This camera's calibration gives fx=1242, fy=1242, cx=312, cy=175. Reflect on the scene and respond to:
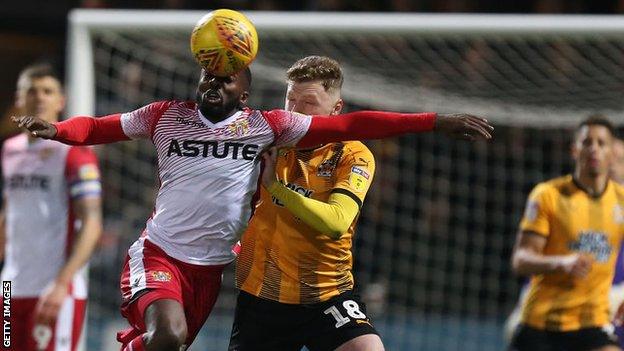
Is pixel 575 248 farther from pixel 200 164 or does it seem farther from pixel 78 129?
pixel 78 129

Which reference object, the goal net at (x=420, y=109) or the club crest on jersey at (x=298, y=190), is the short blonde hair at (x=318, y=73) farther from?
the goal net at (x=420, y=109)

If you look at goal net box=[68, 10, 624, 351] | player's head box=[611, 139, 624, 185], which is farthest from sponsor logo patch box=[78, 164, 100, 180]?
player's head box=[611, 139, 624, 185]

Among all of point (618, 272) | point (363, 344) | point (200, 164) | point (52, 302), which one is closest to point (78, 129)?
point (200, 164)

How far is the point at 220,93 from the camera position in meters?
4.60

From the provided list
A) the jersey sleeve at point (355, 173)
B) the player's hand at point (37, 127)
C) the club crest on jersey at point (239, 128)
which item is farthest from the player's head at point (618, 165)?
the player's hand at point (37, 127)

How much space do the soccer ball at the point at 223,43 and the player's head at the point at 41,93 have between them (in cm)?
202

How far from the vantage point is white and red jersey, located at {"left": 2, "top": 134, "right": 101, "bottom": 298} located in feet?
20.5

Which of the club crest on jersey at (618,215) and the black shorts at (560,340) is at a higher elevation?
the club crest on jersey at (618,215)

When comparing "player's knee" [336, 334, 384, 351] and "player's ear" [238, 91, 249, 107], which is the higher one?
"player's ear" [238, 91, 249, 107]

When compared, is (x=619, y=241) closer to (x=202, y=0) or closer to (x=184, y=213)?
(x=184, y=213)

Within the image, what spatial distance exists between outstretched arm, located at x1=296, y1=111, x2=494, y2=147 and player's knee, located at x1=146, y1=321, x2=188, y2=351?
862mm

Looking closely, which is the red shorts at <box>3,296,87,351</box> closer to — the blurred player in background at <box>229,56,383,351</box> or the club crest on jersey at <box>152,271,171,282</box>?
the blurred player in background at <box>229,56,383,351</box>

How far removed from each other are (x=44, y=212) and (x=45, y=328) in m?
0.59

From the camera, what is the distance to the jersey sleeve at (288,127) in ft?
15.3
